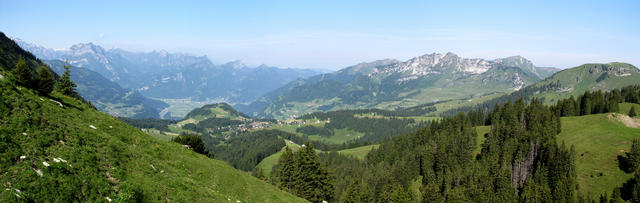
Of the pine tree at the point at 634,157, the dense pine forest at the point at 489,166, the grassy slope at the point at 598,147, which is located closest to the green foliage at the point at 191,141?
the dense pine forest at the point at 489,166

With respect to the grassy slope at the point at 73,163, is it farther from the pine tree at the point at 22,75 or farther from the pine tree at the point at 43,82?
the pine tree at the point at 22,75

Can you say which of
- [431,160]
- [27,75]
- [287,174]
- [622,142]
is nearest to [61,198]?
[27,75]

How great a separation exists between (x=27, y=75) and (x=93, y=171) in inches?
1041

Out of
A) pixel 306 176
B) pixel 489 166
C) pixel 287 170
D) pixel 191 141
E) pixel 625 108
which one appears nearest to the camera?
pixel 306 176

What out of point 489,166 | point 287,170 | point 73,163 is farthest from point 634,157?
point 73,163

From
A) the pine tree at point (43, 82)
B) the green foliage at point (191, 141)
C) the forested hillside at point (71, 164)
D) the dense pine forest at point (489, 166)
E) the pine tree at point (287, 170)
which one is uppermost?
the pine tree at point (43, 82)

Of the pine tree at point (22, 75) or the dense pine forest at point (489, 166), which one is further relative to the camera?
the dense pine forest at point (489, 166)

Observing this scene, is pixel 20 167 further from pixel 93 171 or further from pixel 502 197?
pixel 502 197

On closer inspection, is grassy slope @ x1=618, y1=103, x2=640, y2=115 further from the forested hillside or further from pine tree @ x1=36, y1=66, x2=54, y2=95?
pine tree @ x1=36, y1=66, x2=54, y2=95

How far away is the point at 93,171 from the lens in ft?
68.4

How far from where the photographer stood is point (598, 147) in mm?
110312

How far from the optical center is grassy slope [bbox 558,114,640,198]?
9606cm

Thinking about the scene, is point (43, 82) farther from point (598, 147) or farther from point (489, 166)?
point (598, 147)

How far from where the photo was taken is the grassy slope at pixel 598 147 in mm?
96062
